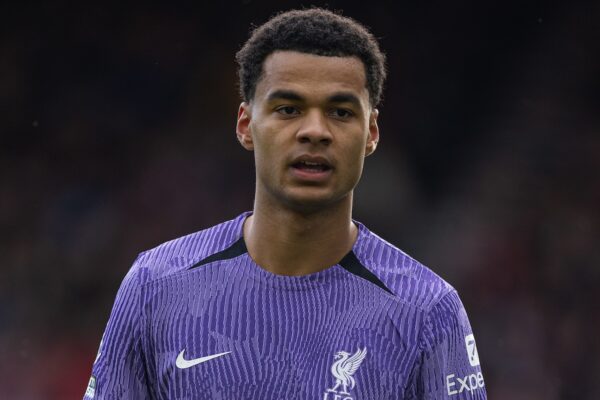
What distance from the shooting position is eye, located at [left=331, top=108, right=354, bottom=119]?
321 centimetres

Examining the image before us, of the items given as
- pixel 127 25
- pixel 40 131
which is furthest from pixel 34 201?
pixel 127 25

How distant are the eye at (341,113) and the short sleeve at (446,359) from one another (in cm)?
62

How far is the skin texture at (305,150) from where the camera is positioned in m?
3.16

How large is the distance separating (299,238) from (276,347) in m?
0.34

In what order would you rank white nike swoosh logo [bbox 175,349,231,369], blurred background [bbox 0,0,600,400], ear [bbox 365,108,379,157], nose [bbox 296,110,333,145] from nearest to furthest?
1. nose [bbox 296,110,333,145]
2. white nike swoosh logo [bbox 175,349,231,369]
3. ear [bbox 365,108,379,157]
4. blurred background [bbox 0,0,600,400]

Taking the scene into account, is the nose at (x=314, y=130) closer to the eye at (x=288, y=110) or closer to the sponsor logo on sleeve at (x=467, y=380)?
the eye at (x=288, y=110)

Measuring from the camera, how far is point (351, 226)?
3.47 meters

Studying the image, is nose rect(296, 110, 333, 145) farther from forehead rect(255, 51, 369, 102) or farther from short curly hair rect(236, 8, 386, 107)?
short curly hair rect(236, 8, 386, 107)

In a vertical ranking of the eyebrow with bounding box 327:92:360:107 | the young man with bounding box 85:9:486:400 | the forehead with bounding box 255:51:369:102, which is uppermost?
the forehead with bounding box 255:51:369:102

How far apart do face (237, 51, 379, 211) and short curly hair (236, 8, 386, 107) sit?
0.11ft

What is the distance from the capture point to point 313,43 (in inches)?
129

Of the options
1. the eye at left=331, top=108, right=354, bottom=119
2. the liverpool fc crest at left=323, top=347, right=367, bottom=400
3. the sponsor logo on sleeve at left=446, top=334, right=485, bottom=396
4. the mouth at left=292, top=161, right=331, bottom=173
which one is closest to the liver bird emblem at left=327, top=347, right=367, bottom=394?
the liverpool fc crest at left=323, top=347, right=367, bottom=400

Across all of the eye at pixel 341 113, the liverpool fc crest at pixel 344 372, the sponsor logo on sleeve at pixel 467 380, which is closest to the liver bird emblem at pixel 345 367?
the liverpool fc crest at pixel 344 372

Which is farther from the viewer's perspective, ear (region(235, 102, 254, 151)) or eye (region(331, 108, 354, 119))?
ear (region(235, 102, 254, 151))
